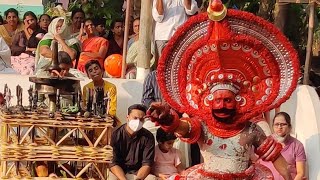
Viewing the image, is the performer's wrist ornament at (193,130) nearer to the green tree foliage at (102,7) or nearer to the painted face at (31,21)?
the painted face at (31,21)

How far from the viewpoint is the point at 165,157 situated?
10836mm

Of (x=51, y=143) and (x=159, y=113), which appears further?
(x=51, y=143)

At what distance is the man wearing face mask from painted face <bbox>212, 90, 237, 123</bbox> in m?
2.31

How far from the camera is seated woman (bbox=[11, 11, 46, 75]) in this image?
44.4 feet

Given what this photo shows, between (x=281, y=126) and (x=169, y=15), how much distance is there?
8.92ft

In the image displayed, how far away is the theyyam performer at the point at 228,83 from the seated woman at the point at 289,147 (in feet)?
7.02

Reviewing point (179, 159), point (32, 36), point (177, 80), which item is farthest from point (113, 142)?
point (32, 36)

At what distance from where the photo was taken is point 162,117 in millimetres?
7879

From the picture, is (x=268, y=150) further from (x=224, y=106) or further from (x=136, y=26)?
(x=136, y=26)

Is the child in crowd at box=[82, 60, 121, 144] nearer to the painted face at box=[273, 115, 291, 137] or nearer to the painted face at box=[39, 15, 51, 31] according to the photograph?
the painted face at box=[273, 115, 291, 137]

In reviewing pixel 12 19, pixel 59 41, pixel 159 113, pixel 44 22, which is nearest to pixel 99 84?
pixel 59 41

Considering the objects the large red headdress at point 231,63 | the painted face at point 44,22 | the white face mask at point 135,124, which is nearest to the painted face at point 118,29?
the painted face at point 44,22

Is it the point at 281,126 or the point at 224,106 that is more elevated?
the point at 224,106

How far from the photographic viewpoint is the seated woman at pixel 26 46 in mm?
13522
